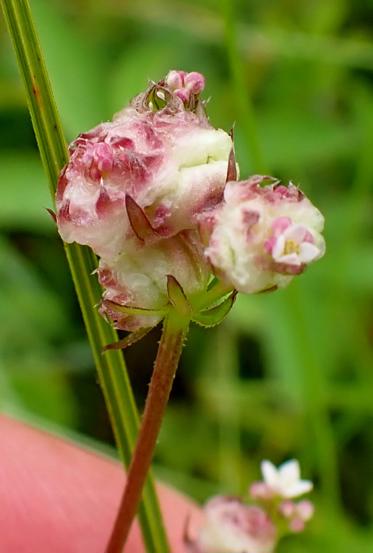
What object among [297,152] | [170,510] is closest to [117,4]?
[297,152]

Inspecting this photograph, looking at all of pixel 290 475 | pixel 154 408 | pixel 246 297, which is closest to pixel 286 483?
pixel 290 475

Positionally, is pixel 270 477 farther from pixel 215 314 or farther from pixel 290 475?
pixel 215 314

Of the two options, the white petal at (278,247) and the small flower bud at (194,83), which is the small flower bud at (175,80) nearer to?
the small flower bud at (194,83)

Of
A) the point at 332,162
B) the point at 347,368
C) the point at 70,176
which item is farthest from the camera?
the point at 332,162

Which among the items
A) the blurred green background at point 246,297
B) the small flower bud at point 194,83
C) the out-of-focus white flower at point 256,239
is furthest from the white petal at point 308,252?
the blurred green background at point 246,297

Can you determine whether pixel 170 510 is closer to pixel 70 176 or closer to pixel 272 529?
pixel 272 529

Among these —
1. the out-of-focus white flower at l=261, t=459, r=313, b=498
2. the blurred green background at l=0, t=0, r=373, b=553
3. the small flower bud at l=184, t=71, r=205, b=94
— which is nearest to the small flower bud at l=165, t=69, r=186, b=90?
the small flower bud at l=184, t=71, r=205, b=94
